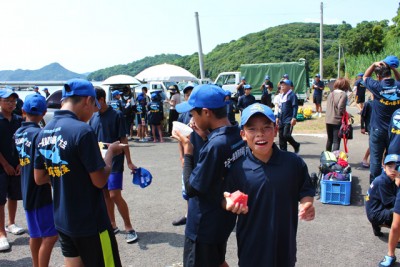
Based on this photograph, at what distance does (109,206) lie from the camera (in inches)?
181

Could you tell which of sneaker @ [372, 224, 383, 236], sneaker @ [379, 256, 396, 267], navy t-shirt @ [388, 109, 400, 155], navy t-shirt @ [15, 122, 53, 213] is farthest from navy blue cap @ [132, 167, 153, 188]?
navy t-shirt @ [388, 109, 400, 155]

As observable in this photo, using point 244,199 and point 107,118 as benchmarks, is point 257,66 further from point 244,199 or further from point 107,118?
point 244,199

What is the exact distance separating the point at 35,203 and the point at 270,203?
2.33 metres

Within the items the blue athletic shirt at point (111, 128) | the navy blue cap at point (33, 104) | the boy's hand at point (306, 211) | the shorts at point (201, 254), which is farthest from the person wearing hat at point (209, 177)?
the blue athletic shirt at point (111, 128)

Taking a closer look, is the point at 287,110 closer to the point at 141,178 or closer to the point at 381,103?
the point at 381,103

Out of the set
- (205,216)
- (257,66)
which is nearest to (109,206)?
(205,216)

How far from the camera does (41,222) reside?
11.0 feet

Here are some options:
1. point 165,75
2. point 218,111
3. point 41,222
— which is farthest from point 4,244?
point 165,75

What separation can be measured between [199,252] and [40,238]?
5.89 ft

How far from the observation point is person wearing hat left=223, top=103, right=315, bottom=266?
2143 mm

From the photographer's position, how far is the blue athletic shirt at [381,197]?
4.22 m

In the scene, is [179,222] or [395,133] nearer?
[395,133]

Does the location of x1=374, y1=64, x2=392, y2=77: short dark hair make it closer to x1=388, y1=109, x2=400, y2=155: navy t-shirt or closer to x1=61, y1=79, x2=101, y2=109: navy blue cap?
x1=388, y1=109, x2=400, y2=155: navy t-shirt

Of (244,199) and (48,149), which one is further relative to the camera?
(48,149)
